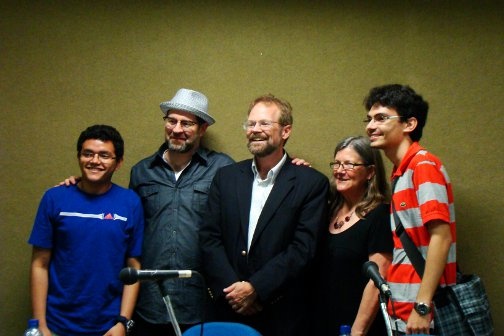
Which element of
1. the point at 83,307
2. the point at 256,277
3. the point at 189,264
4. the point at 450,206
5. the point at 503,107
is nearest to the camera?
the point at 450,206

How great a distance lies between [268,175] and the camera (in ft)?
8.43

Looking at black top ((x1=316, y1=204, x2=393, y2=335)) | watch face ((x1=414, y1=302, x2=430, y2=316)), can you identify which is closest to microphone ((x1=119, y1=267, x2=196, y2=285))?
watch face ((x1=414, y1=302, x2=430, y2=316))

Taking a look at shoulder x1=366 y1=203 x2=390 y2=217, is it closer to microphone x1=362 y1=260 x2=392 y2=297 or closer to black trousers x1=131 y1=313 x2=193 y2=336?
microphone x1=362 y1=260 x2=392 y2=297

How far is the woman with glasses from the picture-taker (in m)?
2.33

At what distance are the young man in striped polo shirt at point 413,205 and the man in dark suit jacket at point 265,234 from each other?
399 mm

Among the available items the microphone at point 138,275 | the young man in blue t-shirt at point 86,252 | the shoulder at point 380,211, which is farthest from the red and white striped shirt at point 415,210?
the young man in blue t-shirt at point 86,252

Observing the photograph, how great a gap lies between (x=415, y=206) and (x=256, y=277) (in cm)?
73

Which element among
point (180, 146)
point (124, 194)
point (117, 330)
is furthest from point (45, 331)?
point (180, 146)

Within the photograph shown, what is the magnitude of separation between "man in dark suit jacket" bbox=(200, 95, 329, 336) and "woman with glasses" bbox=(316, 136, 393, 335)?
9cm

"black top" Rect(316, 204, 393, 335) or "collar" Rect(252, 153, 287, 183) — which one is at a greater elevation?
"collar" Rect(252, 153, 287, 183)

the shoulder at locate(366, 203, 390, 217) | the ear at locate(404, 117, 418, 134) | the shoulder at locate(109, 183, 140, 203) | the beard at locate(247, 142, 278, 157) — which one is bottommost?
the shoulder at locate(366, 203, 390, 217)

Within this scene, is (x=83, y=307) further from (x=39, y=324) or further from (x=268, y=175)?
(x=268, y=175)

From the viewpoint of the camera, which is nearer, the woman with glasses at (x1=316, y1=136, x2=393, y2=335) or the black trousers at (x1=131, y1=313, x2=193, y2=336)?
the woman with glasses at (x1=316, y1=136, x2=393, y2=335)

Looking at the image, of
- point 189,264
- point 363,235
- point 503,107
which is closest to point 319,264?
point 363,235
